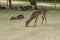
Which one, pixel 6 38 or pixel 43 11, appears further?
pixel 43 11

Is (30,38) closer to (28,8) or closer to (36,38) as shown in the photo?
(36,38)

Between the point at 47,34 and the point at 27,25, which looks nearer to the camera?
the point at 47,34

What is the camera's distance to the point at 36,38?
7.75 meters

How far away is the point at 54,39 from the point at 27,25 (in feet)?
9.77

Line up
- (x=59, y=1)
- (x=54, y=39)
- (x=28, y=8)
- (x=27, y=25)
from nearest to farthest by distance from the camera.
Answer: (x=54, y=39) → (x=27, y=25) → (x=28, y=8) → (x=59, y=1)

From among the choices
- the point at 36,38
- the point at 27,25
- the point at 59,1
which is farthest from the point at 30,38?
the point at 59,1

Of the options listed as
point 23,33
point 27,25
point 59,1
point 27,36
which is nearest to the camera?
point 27,36

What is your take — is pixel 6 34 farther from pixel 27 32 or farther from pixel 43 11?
pixel 43 11

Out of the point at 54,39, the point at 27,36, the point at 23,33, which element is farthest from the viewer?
the point at 23,33

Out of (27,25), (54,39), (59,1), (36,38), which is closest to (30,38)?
(36,38)

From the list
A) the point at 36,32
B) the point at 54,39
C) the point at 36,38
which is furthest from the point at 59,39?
the point at 36,32

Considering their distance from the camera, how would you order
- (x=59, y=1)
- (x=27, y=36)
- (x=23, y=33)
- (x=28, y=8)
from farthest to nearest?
(x=59, y=1), (x=28, y=8), (x=23, y=33), (x=27, y=36)

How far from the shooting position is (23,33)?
8758 mm

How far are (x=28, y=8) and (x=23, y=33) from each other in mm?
11936
